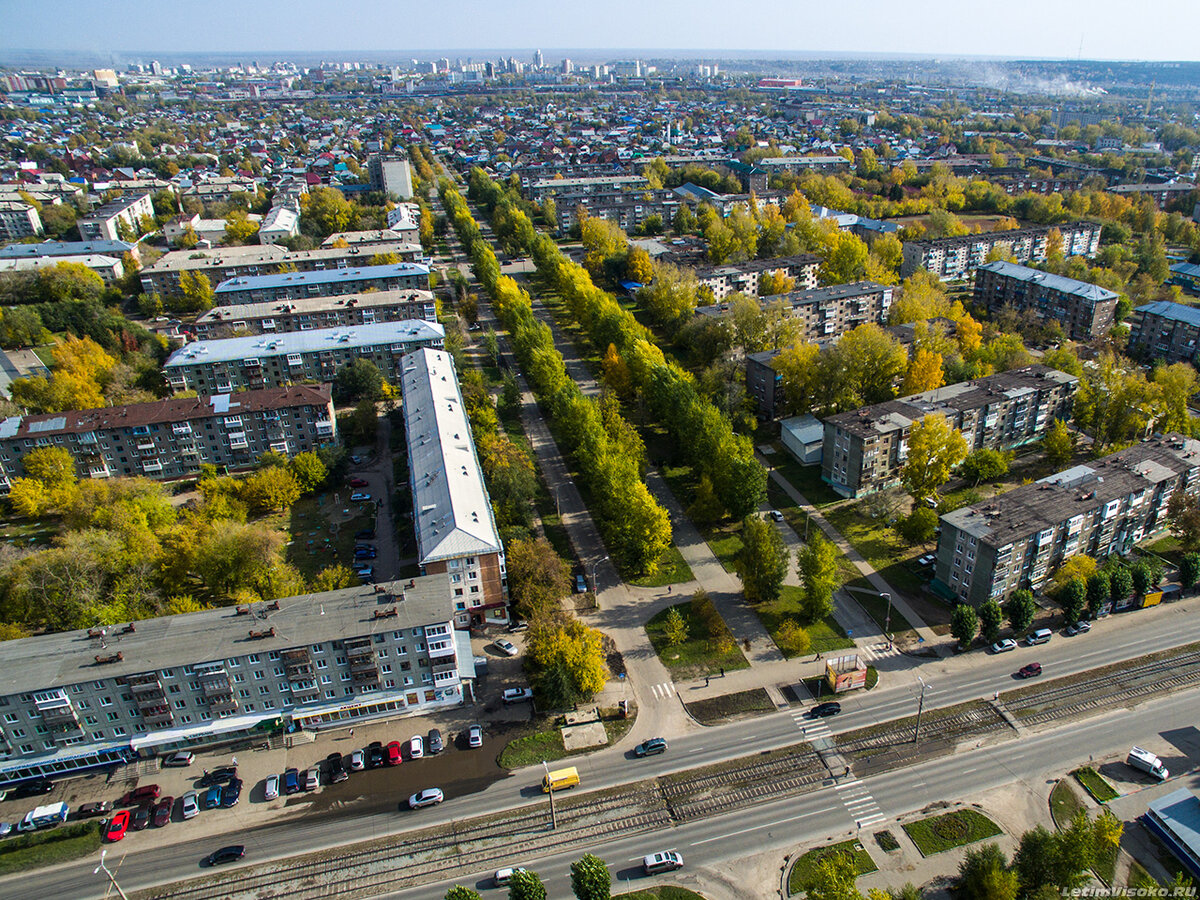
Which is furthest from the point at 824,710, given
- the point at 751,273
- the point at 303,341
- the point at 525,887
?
the point at 751,273

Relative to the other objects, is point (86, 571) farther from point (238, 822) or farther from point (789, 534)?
point (789, 534)

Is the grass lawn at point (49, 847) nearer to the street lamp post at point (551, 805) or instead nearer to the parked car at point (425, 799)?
the parked car at point (425, 799)

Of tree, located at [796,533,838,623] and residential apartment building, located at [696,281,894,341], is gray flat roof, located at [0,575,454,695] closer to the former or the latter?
tree, located at [796,533,838,623]

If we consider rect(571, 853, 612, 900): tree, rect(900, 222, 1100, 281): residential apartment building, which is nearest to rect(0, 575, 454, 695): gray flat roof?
rect(571, 853, 612, 900): tree

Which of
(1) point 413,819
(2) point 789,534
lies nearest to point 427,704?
(1) point 413,819

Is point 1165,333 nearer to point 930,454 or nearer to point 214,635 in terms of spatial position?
point 930,454

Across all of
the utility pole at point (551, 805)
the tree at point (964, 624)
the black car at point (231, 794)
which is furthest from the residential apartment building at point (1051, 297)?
the black car at point (231, 794)
